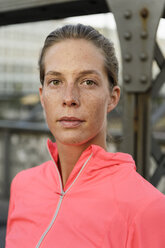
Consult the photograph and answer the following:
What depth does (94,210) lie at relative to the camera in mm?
1164

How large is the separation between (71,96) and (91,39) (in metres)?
0.23

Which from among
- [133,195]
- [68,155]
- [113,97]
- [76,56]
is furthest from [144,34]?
[133,195]

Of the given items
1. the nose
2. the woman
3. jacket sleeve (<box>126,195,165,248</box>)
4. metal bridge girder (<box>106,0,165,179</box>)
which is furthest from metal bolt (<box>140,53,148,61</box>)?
jacket sleeve (<box>126,195,165,248</box>)

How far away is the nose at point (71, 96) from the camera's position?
119cm

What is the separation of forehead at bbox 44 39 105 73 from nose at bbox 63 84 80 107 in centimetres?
7

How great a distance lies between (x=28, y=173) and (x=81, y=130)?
1.72ft

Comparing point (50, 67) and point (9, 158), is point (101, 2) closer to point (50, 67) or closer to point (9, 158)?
point (50, 67)

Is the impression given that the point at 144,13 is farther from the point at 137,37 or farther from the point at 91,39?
the point at 91,39

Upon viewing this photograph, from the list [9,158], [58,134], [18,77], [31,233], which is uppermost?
[58,134]

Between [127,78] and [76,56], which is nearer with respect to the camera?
[76,56]

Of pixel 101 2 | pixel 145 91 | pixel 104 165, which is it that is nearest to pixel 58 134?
pixel 104 165

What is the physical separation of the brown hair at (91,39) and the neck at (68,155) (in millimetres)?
261

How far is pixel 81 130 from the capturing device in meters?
1.21

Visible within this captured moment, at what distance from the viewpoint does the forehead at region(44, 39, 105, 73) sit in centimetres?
123
